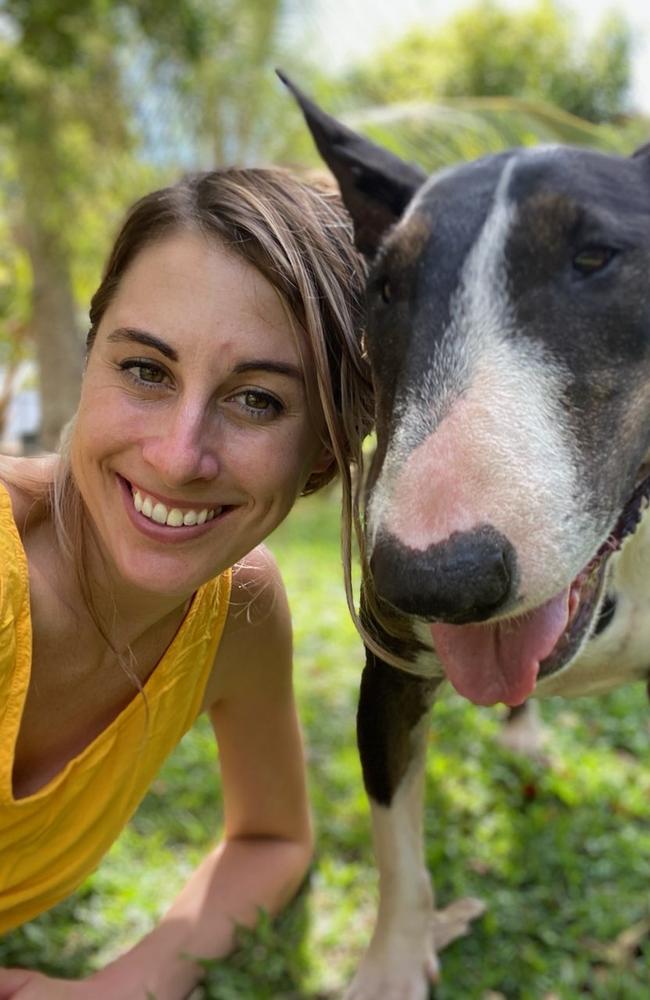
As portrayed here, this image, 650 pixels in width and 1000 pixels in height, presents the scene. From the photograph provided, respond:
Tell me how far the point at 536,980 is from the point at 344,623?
2767 mm

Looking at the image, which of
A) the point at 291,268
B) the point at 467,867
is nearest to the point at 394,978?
the point at 467,867

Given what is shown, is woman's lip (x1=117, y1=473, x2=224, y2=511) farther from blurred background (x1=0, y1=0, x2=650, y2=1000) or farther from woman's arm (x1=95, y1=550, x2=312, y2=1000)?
blurred background (x1=0, y1=0, x2=650, y2=1000)

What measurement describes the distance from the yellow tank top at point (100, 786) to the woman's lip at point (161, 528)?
29 centimetres

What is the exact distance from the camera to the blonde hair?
5.88 ft

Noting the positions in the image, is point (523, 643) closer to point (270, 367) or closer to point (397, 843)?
point (270, 367)

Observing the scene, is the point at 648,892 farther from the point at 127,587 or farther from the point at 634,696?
the point at 127,587

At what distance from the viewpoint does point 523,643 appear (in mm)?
1522

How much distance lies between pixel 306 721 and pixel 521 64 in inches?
898

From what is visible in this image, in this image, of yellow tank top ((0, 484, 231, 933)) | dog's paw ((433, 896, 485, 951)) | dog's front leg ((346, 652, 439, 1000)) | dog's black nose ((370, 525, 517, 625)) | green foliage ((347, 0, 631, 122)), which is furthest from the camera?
green foliage ((347, 0, 631, 122))

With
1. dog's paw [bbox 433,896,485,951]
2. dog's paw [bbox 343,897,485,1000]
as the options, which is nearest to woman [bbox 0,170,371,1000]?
dog's paw [bbox 343,897,485,1000]

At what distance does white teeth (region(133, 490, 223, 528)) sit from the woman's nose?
0.25ft

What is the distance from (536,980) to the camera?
2.40 m

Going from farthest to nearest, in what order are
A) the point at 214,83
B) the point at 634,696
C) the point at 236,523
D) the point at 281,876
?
the point at 214,83
the point at 634,696
the point at 281,876
the point at 236,523

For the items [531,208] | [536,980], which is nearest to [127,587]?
[531,208]
